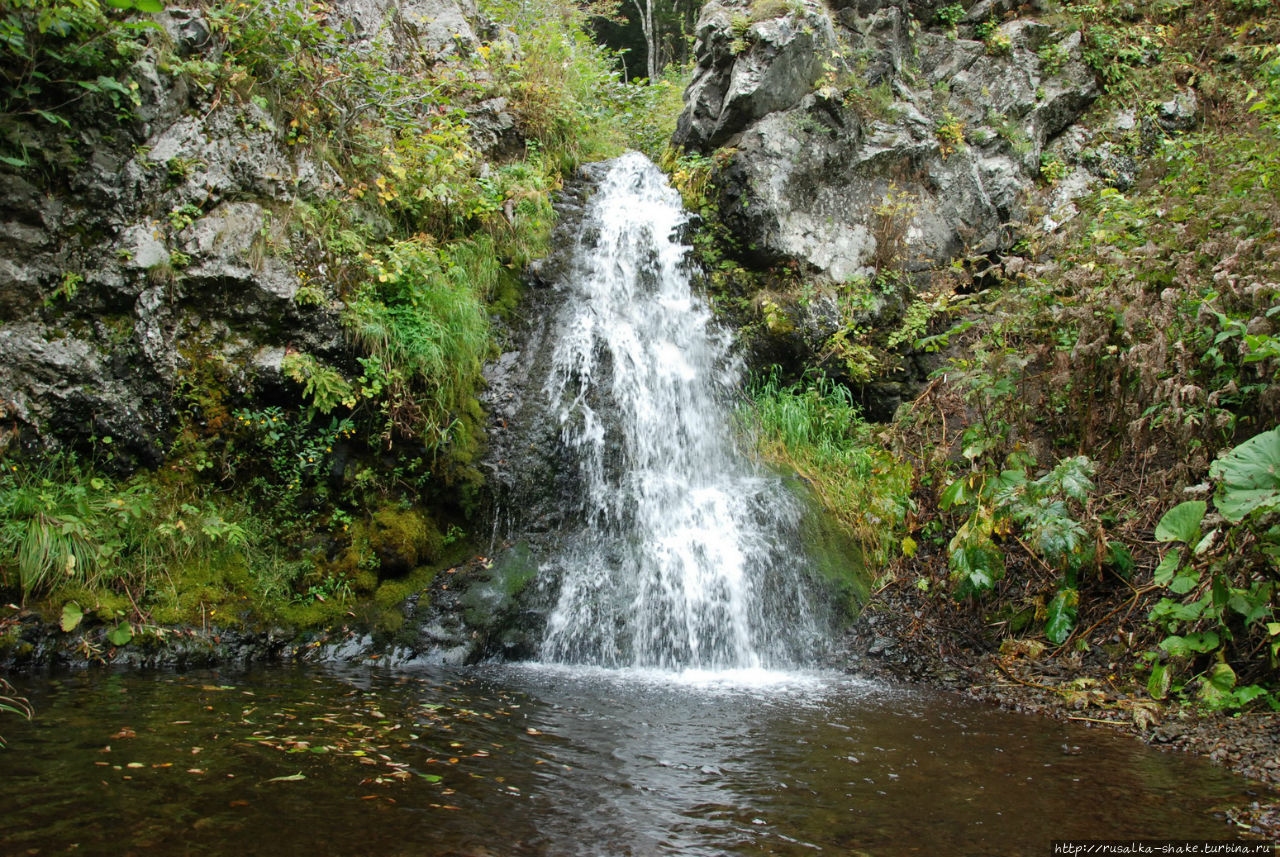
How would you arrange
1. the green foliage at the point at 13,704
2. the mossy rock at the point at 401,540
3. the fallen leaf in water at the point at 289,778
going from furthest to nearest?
the mossy rock at the point at 401,540 < the green foliage at the point at 13,704 < the fallen leaf in water at the point at 289,778

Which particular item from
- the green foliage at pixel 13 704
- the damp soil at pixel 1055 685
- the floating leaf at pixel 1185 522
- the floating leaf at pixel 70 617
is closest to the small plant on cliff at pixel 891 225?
the damp soil at pixel 1055 685

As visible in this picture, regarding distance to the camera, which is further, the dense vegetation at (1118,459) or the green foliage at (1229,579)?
the dense vegetation at (1118,459)

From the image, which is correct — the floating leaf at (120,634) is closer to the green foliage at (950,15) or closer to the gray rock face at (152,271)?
the gray rock face at (152,271)

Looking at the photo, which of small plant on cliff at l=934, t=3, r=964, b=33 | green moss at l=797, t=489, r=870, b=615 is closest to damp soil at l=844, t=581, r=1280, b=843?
green moss at l=797, t=489, r=870, b=615

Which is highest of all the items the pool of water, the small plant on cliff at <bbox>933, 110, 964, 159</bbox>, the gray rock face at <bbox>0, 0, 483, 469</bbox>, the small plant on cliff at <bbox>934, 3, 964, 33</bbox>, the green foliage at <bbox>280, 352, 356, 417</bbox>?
the small plant on cliff at <bbox>934, 3, 964, 33</bbox>

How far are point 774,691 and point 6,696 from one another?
464 centimetres

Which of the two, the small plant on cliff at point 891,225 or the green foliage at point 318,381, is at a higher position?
the small plant on cliff at point 891,225

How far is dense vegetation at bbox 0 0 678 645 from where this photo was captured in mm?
5172

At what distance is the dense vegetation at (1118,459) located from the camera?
13.6ft

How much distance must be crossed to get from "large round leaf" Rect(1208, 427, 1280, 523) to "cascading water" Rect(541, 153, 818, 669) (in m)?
3.23

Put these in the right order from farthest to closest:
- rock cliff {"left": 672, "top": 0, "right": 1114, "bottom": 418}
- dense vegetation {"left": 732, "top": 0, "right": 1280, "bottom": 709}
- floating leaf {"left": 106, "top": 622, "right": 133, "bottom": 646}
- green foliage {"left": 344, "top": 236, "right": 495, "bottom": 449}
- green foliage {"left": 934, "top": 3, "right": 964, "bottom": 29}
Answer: green foliage {"left": 934, "top": 3, "right": 964, "bottom": 29}
rock cliff {"left": 672, "top": 0, "right": 1114, "bottom": 418}
green foliage {"left": 344, "top": 236, "right": 495, "bottom": 449}
floating leaf {"left": 106, "top": 622, "right": 133, "bottom": 646}
dense vegetation {"left": 732, "top": 0, "right": 1280, "bottom": 709}

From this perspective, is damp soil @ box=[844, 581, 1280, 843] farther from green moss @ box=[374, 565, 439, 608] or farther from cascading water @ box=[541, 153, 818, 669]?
green moss @ box=[374, 565, 439, 608]

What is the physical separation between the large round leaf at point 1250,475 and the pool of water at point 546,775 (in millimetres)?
1335

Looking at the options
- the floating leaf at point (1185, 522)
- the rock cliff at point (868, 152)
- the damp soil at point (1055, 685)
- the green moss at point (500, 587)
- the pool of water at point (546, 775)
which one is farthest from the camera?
the rock cliff at point (868, 152)
